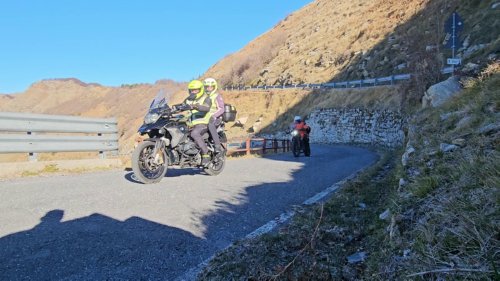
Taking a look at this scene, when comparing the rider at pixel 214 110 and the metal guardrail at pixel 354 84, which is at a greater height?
the metal guardrail at pixel 354 84

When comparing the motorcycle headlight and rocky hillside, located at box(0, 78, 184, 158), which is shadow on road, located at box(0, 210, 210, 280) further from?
rocky hillside, located at box(0, 78, 184, 158)

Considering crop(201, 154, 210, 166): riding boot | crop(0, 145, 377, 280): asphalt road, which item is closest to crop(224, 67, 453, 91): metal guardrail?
crop(201, 154, 210, 166): riding boot

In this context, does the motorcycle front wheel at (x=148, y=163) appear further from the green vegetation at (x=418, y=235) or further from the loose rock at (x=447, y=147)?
the loose rock at (x=447, y=147)

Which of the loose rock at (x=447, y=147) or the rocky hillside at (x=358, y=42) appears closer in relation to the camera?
the loose rock at (x=447, y=147)

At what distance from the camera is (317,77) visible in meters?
47.2

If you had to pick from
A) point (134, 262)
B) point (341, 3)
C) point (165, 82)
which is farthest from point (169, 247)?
point (165, 82)

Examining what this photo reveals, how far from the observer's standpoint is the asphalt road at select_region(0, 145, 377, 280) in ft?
9.61

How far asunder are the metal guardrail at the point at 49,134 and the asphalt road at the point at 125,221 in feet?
5.42

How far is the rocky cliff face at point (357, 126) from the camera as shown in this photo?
2580cm

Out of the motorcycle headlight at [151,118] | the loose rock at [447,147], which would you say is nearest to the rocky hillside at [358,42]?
the loose rock at [447,147]

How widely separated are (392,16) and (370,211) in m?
45.9

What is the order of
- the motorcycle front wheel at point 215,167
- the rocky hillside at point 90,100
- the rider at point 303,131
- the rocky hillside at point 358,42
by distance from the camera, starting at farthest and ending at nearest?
the rocky hillside at point 90,100
the rocky hillside at point 358,42
the rider at point 303,131
the motorcycle front wheel at point 215,167

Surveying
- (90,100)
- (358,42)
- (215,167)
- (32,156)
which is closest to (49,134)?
(32,156)

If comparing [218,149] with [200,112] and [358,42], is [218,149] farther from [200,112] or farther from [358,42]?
[358,42]
